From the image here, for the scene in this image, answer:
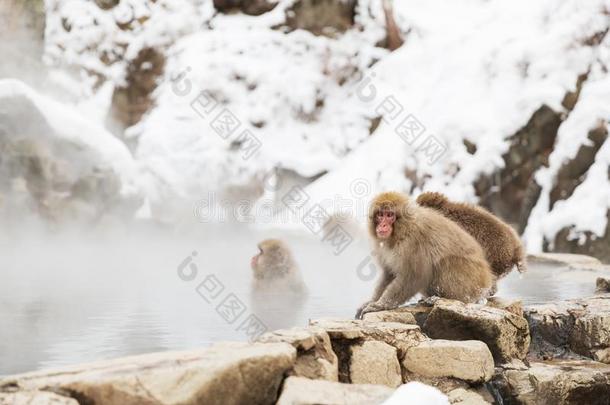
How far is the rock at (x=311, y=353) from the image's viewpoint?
264cm

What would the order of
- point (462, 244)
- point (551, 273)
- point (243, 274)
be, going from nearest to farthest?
point (462, 244) → point (551, 273) → point (243, 274)

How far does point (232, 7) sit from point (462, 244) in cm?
1199

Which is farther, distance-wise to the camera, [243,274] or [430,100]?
[430,100]

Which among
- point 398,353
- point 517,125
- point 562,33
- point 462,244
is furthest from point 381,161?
point 398,353

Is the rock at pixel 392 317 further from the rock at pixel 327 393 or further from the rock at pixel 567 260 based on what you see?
the rock at pixel 567 260

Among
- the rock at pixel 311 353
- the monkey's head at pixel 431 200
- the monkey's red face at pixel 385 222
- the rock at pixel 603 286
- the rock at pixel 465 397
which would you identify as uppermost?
the monkey's red face at pixel 385 222

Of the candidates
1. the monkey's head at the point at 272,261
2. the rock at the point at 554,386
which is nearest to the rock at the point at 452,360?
the rock at the point at 554,386

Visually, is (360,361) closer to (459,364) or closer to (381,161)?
(459,364)

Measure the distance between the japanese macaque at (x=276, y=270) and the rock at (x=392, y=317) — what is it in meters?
2.08

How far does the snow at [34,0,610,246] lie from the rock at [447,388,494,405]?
17.9 ft

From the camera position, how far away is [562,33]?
9773 mm

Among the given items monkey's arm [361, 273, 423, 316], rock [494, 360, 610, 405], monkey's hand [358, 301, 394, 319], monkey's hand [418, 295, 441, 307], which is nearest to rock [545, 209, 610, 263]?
monkey's hand [418, 295, 441, 307]

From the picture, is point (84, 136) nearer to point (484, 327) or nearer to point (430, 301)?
point (430, 301)

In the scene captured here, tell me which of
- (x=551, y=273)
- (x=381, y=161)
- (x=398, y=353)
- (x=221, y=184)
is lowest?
(x=221, y=184)
